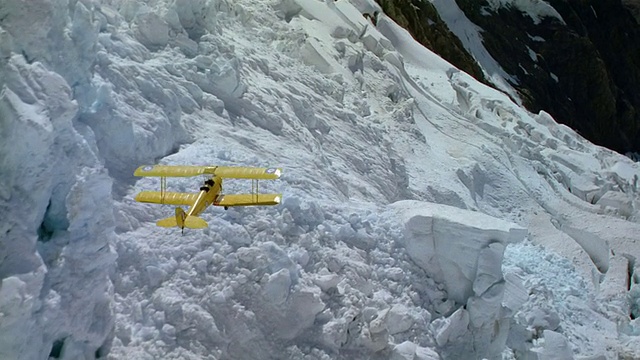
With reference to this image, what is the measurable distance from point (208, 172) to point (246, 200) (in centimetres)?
57

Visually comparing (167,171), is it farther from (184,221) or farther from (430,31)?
(430,31)

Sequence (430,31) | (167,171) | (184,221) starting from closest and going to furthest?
(184,221) < (167,171) < (430,31)

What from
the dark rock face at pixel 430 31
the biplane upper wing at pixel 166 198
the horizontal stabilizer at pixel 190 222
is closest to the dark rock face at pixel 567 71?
the dark rock face at pixel 430 31

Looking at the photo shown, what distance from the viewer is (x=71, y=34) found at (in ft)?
25.7

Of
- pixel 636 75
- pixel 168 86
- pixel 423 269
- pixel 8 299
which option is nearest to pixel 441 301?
pixel 423 269

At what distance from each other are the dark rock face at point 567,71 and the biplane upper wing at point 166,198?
28.2 metres

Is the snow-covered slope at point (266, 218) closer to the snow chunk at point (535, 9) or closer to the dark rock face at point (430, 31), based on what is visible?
the dark rock face at point (430, 31)

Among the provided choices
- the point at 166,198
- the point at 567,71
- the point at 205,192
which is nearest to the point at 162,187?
the point at 166,198

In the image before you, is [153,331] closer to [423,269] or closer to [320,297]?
[320,297]

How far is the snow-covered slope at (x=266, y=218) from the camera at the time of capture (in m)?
6.57

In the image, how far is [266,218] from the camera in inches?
345

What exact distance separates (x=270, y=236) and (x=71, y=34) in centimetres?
345

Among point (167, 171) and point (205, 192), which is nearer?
point (167, 171)

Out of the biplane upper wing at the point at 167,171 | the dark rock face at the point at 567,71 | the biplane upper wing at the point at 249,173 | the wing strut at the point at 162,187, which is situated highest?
the biplane upper wing at the point at 249,173
